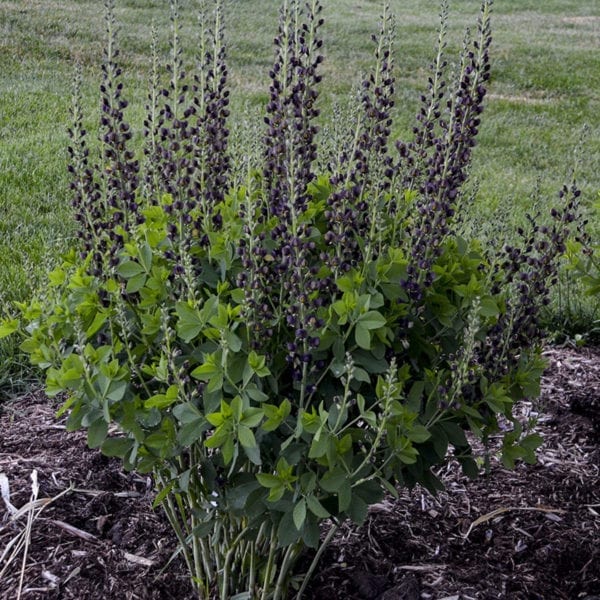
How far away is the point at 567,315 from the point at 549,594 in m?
2.58

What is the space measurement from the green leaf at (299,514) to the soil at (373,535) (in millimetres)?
944

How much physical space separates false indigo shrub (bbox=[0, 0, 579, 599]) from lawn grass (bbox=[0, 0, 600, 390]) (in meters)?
0.42

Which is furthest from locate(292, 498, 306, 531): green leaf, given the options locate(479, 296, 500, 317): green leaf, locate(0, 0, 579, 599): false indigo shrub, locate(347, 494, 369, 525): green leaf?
locate(479, 296, 500, 317): green leaf

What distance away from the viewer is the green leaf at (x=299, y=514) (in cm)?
228

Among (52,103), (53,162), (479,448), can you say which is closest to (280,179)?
(479,448)

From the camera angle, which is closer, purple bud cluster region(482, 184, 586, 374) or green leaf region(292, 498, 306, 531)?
green leaf region(292, 498, 306, 531)

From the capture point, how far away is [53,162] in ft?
27.9

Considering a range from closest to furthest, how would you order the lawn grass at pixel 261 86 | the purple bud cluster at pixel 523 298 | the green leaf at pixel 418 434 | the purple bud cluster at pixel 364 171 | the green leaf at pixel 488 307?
1. the green leaf at pixel 418 434
2. the purple bud cluster at pixel 364 171
3. the green leaf at pixel 488 307
4. the purple bud cluster at pixel 523 298
5. the lawn grass at pixel 261 86

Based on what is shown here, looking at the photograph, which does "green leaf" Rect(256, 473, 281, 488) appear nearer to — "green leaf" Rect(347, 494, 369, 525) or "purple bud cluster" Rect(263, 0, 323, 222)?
"green leaf" Rect(347, 494, 369, 525)

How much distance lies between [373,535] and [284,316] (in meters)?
1.37

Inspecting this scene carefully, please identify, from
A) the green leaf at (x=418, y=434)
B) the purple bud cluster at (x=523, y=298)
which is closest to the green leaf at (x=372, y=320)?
the green leaf at (x=418, y=434)

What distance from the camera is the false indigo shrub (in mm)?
2342

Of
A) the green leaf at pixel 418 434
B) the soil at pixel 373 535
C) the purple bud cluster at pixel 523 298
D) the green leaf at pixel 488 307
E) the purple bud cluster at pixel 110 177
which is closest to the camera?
the green leaf at pixel 418 434

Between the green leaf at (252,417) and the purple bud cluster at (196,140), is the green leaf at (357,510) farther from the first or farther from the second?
the purple bud cluster at (196,140)
